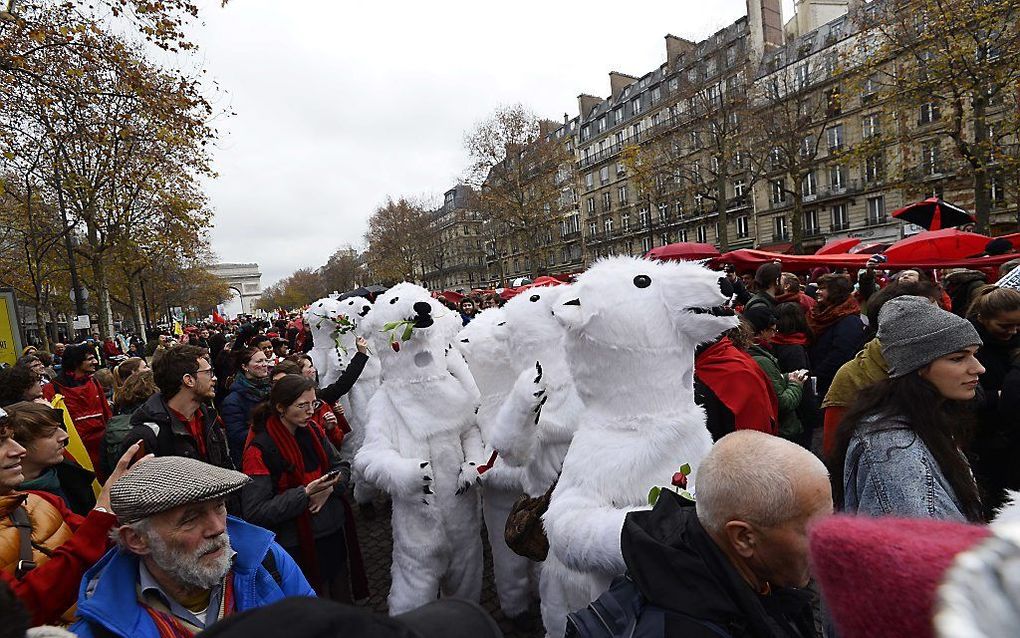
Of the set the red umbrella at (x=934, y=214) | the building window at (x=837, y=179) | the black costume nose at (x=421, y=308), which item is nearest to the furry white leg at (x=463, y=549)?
the black costume nose at (x=421, y=308)

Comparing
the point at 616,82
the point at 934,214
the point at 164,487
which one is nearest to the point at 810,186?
the point at 616,82

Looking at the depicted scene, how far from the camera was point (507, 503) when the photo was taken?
4145 millimetres

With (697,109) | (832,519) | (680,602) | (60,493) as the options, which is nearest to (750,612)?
(680,602)

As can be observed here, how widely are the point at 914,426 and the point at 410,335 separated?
310 cm

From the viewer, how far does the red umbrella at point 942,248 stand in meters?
7.59

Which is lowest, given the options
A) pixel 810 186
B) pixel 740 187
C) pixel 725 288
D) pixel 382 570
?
pixel 382 570

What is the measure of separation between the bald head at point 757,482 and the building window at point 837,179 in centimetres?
3813

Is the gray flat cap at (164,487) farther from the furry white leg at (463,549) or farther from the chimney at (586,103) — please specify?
the chimney at (586,103)

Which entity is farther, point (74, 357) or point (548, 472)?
point (74, 357)

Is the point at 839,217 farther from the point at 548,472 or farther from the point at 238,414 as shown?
the point at 238,414

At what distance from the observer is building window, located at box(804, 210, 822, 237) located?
35334 millimetres

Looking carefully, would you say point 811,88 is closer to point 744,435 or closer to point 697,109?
point 697,109

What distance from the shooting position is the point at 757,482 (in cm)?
145

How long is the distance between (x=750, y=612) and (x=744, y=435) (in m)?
A: 0.46
